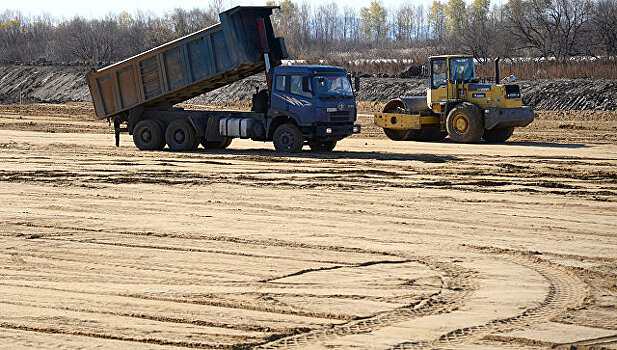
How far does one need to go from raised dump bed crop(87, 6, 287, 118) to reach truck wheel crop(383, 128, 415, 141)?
5.04 m

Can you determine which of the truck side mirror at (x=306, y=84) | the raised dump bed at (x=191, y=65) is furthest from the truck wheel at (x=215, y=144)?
the truck side mirror at (x=306, y=84)

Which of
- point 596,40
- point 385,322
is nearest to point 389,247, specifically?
point 385,322

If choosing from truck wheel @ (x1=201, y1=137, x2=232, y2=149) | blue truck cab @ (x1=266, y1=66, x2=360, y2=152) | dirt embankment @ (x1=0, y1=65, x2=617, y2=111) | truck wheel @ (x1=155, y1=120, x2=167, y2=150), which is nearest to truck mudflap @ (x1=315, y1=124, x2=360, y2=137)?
blue truck cab @ (x1=266, y1=66, x2=360, y2=152)

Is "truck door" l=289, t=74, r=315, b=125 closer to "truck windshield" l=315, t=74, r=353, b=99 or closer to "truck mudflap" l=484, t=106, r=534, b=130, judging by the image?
"truck windshield" l=315, t=74, r=353, b=99

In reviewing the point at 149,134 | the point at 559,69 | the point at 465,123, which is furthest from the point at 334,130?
the point at 559,69

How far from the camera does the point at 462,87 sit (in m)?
22.3

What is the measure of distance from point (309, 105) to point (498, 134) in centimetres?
656

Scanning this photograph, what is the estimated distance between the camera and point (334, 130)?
19656 millimetres

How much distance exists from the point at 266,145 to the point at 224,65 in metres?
3.91

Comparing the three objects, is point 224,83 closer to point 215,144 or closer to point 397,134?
point 215,144

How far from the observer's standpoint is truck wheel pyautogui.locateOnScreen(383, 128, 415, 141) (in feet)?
78.3

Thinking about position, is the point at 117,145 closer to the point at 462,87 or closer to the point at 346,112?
the point at 346,112

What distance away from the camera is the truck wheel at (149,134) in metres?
21.5

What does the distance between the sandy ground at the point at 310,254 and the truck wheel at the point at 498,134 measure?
444 cm
